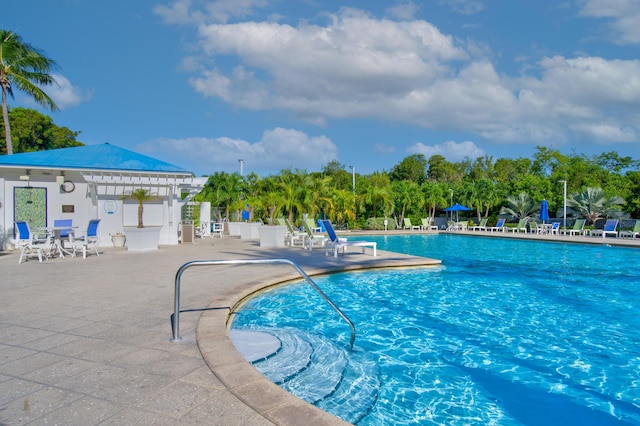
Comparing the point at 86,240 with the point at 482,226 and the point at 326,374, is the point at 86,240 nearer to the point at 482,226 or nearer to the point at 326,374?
the point at 326,374

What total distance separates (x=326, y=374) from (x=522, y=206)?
3124 cm

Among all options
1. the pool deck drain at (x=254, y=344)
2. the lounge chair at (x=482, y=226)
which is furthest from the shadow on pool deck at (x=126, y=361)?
the lounge chair at (x=482, y=226)

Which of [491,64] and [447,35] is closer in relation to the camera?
[447,35]

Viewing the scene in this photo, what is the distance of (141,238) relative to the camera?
13.2 m

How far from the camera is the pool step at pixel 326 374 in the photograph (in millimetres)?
3603

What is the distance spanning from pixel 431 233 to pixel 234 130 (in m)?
17.2

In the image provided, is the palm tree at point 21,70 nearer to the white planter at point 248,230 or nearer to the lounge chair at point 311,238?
the white planter at point 248,230

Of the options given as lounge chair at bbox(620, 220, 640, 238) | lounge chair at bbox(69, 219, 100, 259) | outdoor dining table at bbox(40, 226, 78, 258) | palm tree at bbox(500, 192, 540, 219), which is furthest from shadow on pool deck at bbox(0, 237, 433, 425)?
palm tree at bbox(500, 192, 540, 219)

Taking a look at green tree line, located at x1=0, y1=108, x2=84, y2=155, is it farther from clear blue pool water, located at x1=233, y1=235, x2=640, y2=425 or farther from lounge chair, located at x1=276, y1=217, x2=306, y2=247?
clear blue pool water, located at x1=233, y1=235, x2=640, y2=425

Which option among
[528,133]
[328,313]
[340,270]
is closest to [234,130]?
[340,270]

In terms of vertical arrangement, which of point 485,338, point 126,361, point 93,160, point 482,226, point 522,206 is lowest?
point 485,338

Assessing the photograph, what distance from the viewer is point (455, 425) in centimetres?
339

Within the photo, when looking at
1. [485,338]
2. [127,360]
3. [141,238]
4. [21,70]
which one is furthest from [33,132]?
[485,338]

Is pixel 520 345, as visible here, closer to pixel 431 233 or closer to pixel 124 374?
pixel 124 374
